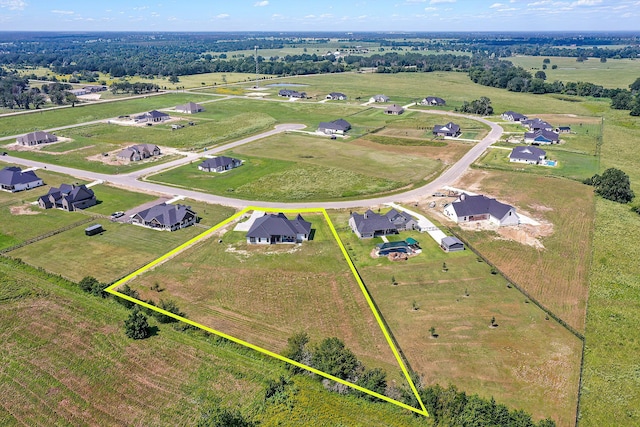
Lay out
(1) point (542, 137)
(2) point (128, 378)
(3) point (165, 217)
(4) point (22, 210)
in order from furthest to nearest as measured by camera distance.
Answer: (1) point (542, 137), (4) point (22, 210), (3) point (165, 217), (2) point (128, 378)

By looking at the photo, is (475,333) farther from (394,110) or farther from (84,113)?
(84,113)

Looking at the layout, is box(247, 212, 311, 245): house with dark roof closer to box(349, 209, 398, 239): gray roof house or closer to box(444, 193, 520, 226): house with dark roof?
box(349, 209, 398, 239): gray roof house

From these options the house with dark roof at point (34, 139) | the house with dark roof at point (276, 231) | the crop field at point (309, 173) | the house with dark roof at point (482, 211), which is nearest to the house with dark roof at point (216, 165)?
the crop field at point (309, 173)

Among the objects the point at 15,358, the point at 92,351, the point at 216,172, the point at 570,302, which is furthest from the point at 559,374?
the point at 216,172

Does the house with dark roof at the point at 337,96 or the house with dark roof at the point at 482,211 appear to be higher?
the house with dark roof at the point at 337,96

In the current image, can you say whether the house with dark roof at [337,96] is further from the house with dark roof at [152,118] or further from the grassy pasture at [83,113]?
the house with dark roof at [152,118]

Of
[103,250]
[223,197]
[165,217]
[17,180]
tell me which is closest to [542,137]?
[223,197]

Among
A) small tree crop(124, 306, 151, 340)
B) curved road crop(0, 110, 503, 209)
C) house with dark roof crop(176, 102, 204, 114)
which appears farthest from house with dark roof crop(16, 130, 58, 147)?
small tree crop(124, 306, 151, 340)
